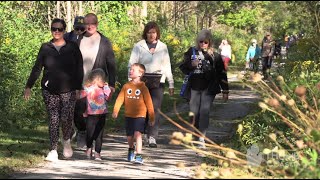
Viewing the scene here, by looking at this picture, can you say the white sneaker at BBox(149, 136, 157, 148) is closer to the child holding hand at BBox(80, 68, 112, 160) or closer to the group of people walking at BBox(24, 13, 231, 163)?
the group of people walking at BBox(24, 13, 231, 163)

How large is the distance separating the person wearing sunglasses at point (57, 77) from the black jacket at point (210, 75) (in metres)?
2.18

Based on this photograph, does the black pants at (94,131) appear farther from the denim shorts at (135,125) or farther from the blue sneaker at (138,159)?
the blue sneaker at (138,159)

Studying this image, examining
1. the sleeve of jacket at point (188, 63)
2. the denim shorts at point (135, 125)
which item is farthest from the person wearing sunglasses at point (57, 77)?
the sleeve of jacket at point (188, 63)

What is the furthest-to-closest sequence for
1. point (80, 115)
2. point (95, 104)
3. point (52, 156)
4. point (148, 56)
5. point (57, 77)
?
1. point (148, 56)
2. point (80, 115)
3. point (95, 104)
4. point (57, 77)
5. point (52, 156)

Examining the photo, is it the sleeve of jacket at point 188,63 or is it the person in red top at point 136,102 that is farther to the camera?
the sleeve of jacket at point 188,63

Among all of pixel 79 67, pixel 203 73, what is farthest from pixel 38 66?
pixel 203 73

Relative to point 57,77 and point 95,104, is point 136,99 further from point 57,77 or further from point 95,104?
point 57,77

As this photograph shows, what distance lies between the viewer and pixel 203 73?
11242 millimetres

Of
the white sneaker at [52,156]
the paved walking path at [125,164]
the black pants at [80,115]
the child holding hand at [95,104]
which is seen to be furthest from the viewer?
the black pants at [80,115]

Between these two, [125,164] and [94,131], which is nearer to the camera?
[125,164]

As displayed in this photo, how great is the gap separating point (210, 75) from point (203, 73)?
0.11 metres

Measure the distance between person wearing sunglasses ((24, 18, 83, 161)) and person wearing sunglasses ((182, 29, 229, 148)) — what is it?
2.19m

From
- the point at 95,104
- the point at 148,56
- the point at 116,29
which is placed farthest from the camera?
the point at 116,29

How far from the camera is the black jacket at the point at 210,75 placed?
11.3 m
